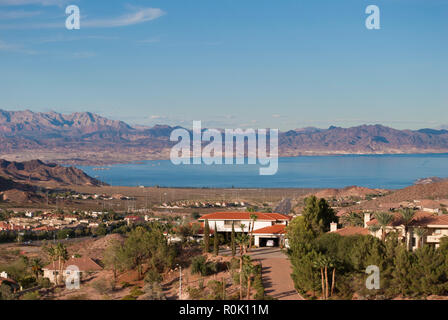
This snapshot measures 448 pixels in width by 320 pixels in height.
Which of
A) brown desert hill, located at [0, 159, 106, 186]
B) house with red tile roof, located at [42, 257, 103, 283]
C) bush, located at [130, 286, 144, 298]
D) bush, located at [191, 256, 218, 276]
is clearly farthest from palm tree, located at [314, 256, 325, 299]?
brown desert hill, located at [0, 159, 106, 186]

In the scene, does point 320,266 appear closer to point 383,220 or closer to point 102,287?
point 383,220

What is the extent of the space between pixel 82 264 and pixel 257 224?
567 inches

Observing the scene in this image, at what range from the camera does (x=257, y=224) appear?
46.4 meters

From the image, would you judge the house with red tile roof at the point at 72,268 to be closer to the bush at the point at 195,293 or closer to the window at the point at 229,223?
the bush at the point at 195,293

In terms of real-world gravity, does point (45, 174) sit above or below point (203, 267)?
below

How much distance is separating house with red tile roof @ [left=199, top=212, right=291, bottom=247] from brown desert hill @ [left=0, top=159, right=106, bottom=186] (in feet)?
406

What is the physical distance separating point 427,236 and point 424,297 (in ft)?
27.3

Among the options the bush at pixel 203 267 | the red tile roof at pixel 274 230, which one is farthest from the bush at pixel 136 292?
the red tile roof at pixel 274 230

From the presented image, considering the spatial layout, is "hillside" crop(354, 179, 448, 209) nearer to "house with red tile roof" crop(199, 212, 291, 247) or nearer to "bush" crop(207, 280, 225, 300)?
"house with red tile roof" crop(199, 212, 291, 247)

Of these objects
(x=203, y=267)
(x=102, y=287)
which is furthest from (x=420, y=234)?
(x=102, y=287)

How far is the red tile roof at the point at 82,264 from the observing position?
39156 mm

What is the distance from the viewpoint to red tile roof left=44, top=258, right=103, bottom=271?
39.2 meters
